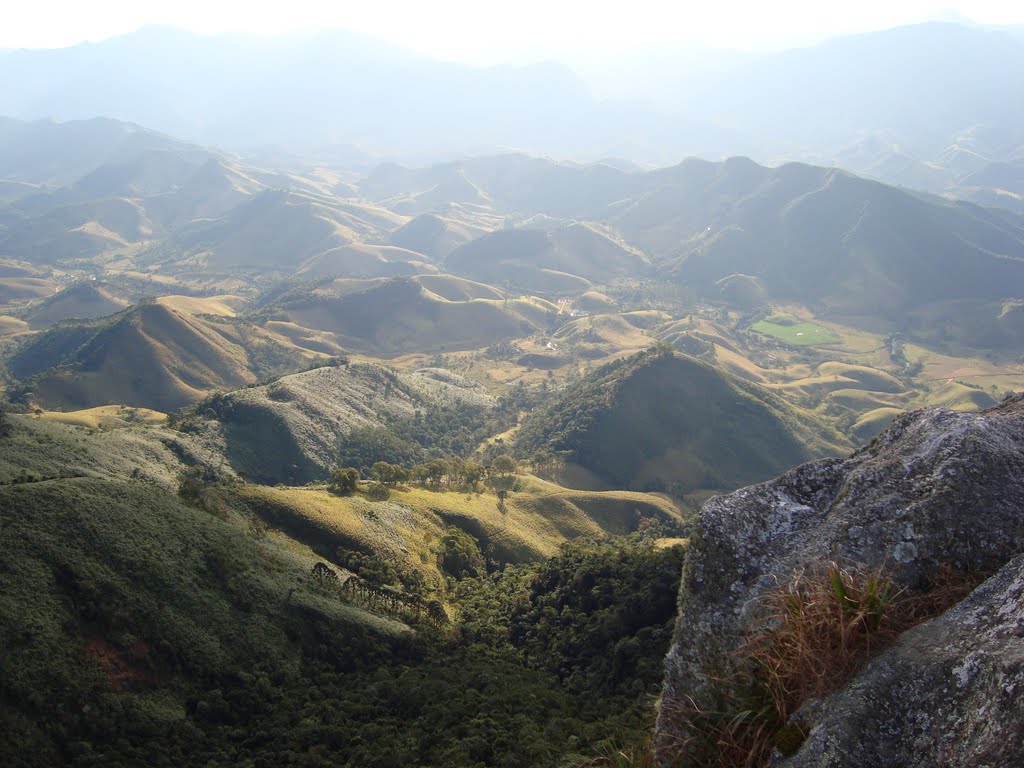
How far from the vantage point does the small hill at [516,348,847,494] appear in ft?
534

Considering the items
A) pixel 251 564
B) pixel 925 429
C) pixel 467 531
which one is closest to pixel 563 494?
pixel 467 531

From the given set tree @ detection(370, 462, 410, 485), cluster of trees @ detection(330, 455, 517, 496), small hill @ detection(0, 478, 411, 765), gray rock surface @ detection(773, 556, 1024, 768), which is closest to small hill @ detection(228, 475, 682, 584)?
tree @ detection(370, 462, 410, 485)

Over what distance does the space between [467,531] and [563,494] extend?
2936 cm

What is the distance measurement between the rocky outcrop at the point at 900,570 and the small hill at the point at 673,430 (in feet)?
460

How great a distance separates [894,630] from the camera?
12758 millimetres

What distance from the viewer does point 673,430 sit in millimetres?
173875

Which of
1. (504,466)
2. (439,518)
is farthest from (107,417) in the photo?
(439,518)

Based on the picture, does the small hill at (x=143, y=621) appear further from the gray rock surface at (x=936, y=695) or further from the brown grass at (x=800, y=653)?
the gray rock surface at (x=936, y=695)

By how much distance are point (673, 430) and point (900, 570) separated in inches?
6411

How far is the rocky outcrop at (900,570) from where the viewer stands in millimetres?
11070

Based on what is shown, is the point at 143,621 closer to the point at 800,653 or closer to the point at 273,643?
the point at 273,643

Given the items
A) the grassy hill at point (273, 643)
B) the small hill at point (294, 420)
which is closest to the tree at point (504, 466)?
the small hill at point (294, 420)

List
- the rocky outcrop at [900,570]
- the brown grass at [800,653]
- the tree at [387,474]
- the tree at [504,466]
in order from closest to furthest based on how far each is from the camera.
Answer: the rocky outcrop at [900,570], the brown grass at [800,653], the tree at [387,474], the tree at [504,466]

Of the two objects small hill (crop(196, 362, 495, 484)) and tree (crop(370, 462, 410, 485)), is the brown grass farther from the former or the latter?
small hill (crop(196, 362, 495, 484))
